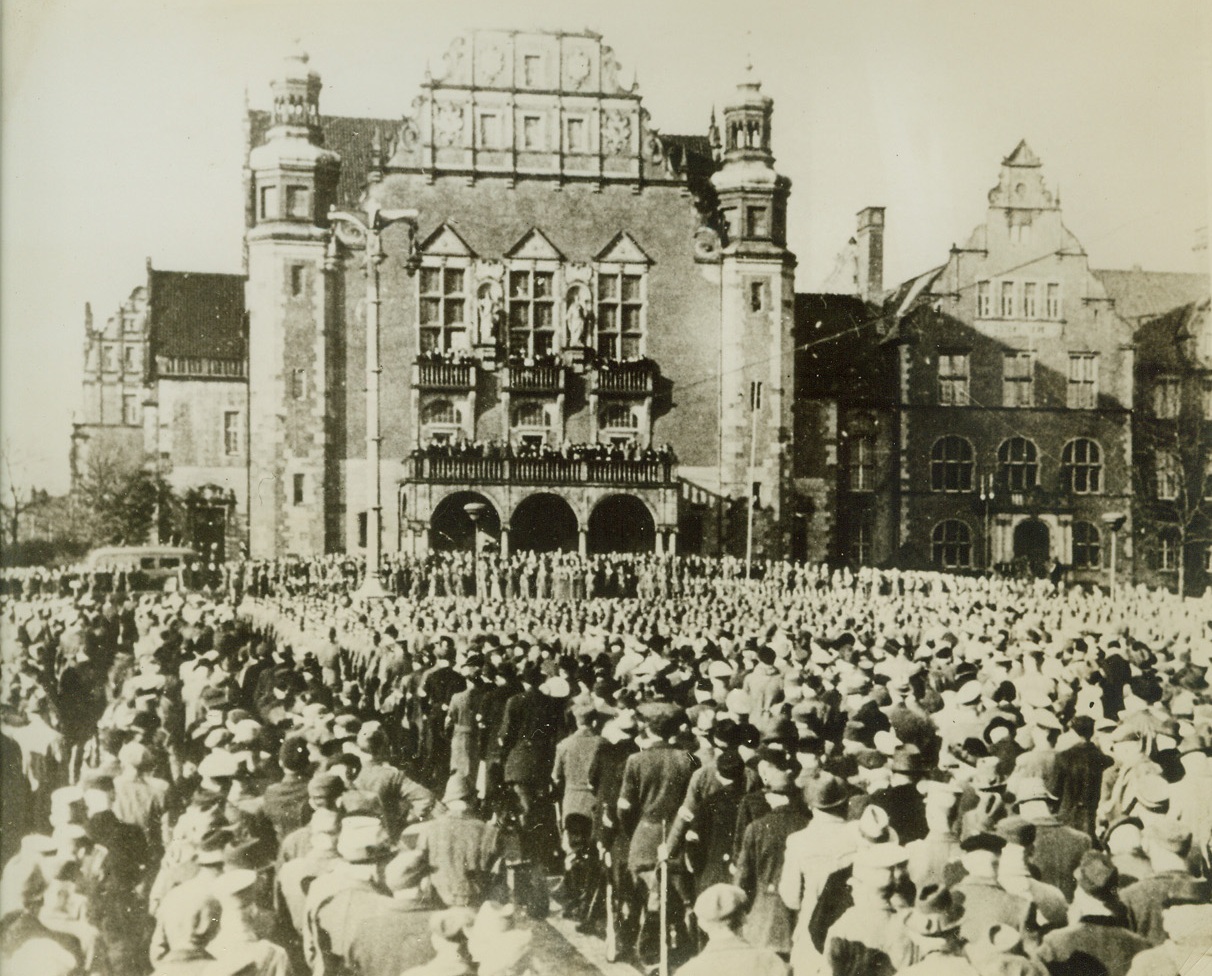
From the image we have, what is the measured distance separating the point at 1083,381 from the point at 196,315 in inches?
280

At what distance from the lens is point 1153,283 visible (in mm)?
8516

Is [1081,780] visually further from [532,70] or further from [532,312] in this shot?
[532,312]

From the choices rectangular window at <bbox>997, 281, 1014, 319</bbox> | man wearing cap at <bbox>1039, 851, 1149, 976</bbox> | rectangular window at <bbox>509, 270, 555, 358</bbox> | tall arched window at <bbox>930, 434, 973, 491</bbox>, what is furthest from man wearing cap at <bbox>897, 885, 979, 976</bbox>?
rectangular window at <bbox>509, 270, 555, 358</bbox>

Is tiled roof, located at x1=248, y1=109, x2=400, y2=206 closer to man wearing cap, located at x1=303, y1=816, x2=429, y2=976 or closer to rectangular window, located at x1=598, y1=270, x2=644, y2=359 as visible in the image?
rectangular window, located at x1=598, y1=270, x2=644, y2=359

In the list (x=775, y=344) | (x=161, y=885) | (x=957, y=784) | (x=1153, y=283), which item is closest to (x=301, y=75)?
(x=161, y=885)

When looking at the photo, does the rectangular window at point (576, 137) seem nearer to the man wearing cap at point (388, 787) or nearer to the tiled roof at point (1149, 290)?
the tiled roof at point (1149, 290)

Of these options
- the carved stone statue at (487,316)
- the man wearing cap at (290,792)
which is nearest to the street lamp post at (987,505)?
the carved stone statue at (487,316)

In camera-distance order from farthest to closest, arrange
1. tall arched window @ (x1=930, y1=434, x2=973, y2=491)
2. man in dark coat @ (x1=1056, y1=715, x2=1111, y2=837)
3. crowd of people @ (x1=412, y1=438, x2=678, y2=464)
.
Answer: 1. crowd of people @ (x1=412, y1=438, x2=678, y2=464)
2. tall arched window @ (x1=930, y1=434, x2=973, y2=491)
3. man in dark coat @ (x1=1056, y1=715, x2=1111, y2=837)

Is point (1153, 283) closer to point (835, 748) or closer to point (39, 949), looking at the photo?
point (835, 748)

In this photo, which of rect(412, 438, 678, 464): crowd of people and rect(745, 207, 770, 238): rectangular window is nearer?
rect(745, 207, 770, 238): rectangular window

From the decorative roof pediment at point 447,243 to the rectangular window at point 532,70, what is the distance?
4.48 meters

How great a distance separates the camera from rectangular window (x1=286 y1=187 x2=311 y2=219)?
37.2ft

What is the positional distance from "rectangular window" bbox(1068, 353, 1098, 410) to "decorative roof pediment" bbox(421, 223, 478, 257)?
6916 millimetres

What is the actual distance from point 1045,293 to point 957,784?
6061 millimetres
